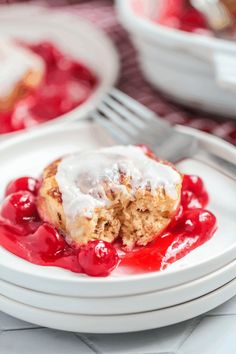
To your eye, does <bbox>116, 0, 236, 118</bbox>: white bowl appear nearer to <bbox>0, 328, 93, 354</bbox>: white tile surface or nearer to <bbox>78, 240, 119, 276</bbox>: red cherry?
<bbox>78, 240, 119, 276</bbox>: red cherry

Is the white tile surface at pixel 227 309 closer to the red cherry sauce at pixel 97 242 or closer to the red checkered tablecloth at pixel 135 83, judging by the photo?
the red cherry sauce at pixel 97 242

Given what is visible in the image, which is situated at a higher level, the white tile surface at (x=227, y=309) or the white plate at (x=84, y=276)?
the white plate at (x=84, y=276)

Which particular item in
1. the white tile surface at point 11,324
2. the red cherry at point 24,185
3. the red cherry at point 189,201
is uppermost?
the red cherry at point 189,201

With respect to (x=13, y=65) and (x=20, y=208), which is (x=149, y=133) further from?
(x=13, y=65)

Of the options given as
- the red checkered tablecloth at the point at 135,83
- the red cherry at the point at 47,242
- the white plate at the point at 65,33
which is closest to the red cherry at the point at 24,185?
the red cherry at the point at 47,242

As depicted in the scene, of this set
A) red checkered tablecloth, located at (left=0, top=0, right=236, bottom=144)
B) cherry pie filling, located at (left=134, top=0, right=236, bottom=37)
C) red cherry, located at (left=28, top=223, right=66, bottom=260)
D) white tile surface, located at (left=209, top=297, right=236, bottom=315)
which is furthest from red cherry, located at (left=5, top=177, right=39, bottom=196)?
cherry pie filling, located at (left=134, top=0, right=236, bottom=37)

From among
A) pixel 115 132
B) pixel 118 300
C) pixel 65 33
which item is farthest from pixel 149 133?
pixel 65 33

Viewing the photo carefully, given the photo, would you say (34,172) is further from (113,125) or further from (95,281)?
(95,281)
